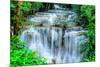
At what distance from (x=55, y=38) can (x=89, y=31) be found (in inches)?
19.7

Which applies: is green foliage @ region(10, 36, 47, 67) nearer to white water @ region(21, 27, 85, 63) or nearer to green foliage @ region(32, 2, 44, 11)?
white water @ region(21, 27, 85, 63)

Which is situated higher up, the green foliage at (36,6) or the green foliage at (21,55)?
the green foliage at (36,6)

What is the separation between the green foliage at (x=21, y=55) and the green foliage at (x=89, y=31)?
688 mm

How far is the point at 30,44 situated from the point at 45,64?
1.05ft

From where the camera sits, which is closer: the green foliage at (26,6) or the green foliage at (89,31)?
the green foliage at (26,6)

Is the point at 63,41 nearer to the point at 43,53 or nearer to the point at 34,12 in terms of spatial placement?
the point at 43,53

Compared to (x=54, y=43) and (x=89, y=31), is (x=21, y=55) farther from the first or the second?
(x=89, y=31)

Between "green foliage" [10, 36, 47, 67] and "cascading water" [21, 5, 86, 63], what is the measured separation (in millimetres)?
62

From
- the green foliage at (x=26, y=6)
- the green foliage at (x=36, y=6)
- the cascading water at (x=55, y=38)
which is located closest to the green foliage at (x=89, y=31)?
the cascading water at (x=55, y=38)

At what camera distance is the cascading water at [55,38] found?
2895 millimetres

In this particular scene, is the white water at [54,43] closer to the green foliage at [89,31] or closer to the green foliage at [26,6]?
the green foliage at [89,31]

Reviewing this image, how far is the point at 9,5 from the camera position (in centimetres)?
276
